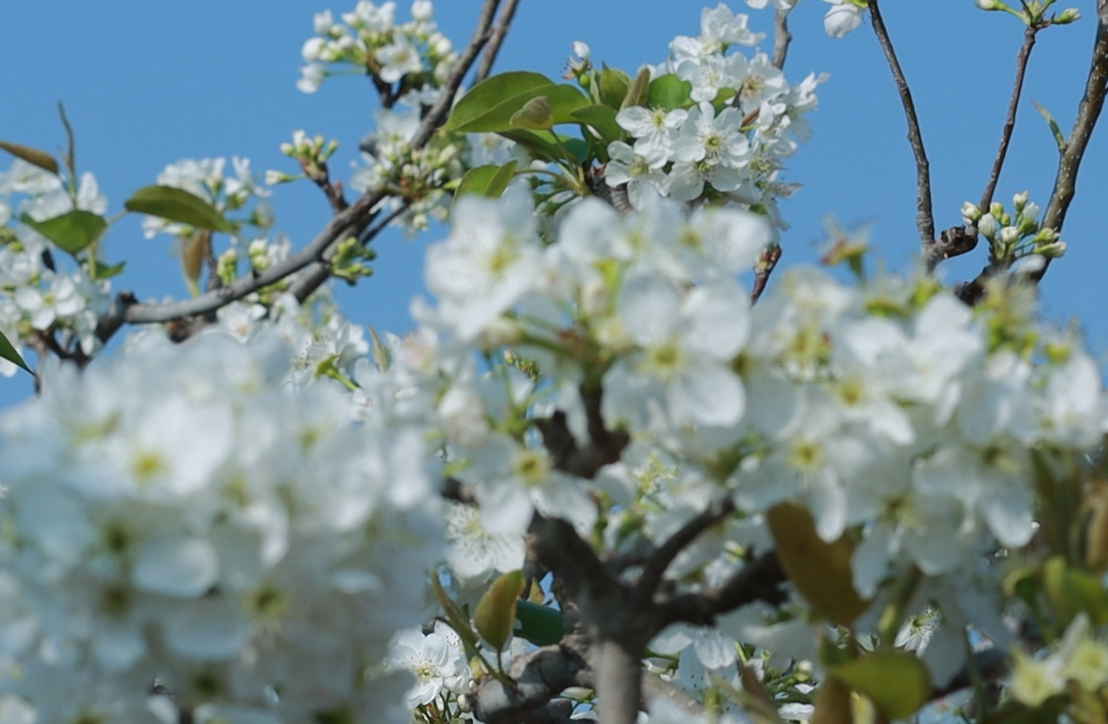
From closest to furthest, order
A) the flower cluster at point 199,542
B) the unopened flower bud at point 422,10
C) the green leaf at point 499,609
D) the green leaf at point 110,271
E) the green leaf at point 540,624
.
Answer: the flower cluster at point 199,542
the green leaf at point 499,609
the green leaf at point 540,624
the green leaf at point 110,271
the unopened flower bud at point 422,10

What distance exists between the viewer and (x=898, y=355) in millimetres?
963

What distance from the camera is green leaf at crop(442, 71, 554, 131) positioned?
2119 millimetres

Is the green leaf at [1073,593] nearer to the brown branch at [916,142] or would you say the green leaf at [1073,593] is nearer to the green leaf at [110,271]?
the brown branch at [916,142]

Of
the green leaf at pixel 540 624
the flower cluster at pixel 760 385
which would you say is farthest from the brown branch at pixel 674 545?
the green leaf at pixel 540 624

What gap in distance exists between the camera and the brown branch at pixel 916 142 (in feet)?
8.27

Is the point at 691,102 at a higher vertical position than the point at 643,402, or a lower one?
higher

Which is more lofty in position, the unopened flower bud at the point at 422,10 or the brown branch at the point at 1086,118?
the unopened flower bud at the point at 422,10

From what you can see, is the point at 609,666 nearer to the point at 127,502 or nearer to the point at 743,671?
the point at 743,671

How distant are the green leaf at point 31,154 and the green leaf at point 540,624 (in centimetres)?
127

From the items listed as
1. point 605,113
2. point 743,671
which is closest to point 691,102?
point 605,113

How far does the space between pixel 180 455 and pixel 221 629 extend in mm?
124

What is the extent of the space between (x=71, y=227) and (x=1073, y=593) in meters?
1.75

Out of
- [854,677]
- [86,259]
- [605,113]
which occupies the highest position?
[86,259]

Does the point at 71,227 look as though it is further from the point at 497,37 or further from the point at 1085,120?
the point at 1085,120
